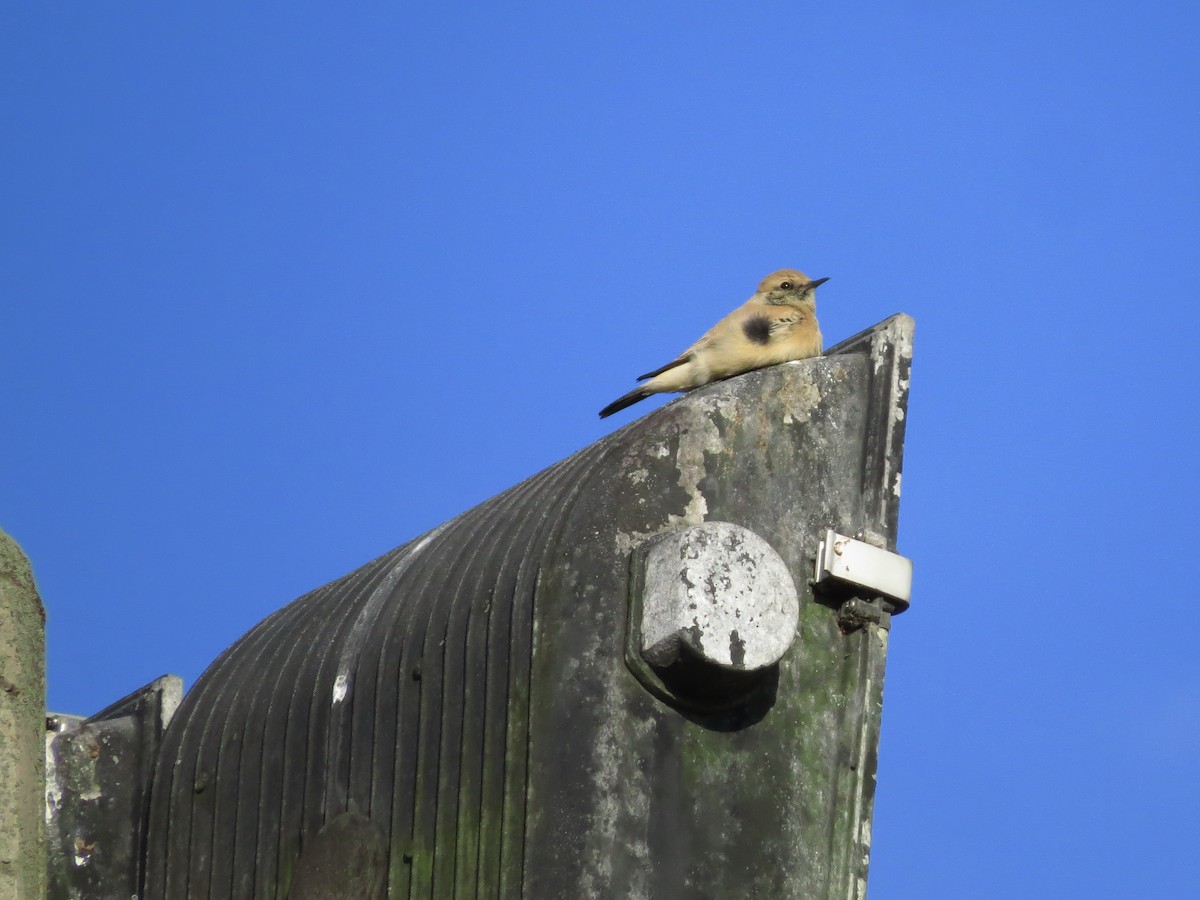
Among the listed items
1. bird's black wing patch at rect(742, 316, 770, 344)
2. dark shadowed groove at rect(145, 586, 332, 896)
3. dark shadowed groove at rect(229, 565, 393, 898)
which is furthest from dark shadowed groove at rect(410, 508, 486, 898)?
bird's black wing patch at rect(742, 316, 770, 344)

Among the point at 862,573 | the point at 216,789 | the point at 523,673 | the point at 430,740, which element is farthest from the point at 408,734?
the point at 862,573

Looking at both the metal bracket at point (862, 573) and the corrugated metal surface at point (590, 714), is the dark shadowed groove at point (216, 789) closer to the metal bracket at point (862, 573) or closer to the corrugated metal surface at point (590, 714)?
the corrugated metal surface at point (590, 714)

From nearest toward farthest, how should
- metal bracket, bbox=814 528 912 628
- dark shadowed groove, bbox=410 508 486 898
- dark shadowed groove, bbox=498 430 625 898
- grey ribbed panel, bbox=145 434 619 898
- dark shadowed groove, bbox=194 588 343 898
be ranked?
dark shadowed groove, bbox=498 430 625 898 → grey ribbed panel, bbox=145 434 619 898 → dark shadowed groove, bbox=410 508 486 898 → metal bracket, bbox=814 528 912 628 → dark shadowed groove, bbox=194 588 343 898

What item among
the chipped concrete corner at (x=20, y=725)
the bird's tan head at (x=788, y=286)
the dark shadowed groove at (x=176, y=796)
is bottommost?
the chipped concrete corner at (x=20, y=725)

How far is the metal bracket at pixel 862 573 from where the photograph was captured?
831 centimetres

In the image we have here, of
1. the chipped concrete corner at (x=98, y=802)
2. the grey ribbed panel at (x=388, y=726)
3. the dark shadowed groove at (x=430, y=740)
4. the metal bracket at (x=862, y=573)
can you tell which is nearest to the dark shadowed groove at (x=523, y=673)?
the grey ribbed panel at (x=388, y=726)

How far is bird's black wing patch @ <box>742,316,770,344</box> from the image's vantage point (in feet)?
32.4

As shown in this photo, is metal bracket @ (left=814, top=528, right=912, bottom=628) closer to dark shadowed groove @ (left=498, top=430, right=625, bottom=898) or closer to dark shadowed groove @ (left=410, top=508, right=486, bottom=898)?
dark shadowed groove @ (left=498, top=430, right=625, bottom=898)

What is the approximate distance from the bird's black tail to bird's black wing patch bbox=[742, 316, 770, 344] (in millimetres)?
1197

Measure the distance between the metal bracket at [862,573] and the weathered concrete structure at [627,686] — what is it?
0.4 inches

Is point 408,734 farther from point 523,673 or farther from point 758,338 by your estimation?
point 758,338

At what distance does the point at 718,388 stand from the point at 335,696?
220cm

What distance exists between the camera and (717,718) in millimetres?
7867

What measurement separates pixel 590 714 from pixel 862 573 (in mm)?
1405
